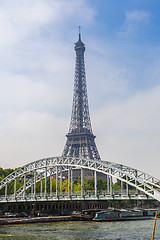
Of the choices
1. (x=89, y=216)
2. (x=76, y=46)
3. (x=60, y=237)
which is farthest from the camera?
(x=76, y=46)

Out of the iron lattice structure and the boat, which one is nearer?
the boat

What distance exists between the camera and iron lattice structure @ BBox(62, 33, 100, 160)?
95494mm

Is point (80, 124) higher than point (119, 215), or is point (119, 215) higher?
point (80, 124)

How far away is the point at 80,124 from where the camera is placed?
103438 millimetres

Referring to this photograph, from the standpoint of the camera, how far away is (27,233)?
118 feet

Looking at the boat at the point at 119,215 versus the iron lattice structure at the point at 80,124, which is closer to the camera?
the boat at the point at 119,215

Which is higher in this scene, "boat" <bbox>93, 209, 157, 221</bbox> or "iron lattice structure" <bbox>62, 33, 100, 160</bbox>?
"iron lattice structure" <bbox>62, 33, 100, 160</bbox>

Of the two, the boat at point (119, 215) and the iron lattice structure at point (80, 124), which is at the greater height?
the iron lattice structure at point (80, 124)

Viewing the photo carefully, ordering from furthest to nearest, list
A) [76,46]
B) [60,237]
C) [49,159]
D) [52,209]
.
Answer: [76,46] → [52,209] → [49,159] → [60,237]

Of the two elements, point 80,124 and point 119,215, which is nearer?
point 119,215

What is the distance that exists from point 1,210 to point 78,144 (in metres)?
43.8

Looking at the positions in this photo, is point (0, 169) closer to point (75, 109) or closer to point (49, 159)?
point (49, 159)

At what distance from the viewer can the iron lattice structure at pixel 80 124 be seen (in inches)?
3760

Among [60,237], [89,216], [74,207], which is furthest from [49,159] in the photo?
[74,207]
